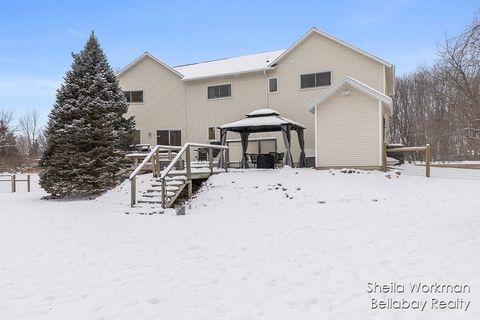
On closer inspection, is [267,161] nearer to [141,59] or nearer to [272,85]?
[272,85]

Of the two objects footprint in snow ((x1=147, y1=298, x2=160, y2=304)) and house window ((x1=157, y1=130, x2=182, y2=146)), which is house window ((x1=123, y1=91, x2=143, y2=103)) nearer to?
house window ((x1=157, y1=130, x2=182, y2=146))

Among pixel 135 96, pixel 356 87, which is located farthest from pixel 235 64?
pixel 356 87

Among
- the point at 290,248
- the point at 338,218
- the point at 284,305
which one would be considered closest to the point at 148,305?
the point at 284,305

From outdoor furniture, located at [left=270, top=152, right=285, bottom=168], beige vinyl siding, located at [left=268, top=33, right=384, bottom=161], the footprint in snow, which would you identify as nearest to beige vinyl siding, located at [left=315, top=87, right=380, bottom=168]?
outdoor furniture, located at [left=270, top=152, right=285, bottom=168]

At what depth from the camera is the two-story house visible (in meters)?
14.5

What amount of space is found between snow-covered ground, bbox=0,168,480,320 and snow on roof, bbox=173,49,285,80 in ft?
37.4

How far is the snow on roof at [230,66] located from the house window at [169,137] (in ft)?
11.7

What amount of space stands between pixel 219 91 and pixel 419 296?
18744 mm

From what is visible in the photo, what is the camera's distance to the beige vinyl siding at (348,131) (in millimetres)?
14242

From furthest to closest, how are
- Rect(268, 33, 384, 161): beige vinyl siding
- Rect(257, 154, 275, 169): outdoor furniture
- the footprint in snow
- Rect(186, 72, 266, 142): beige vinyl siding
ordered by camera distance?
1. Rect(186, 72, 266, 142): beige vinyl siding
2. Rect(268, 33, 384, 161): beige vinyl siding
3. Rect(257, 154, 275, 169): outdoor furniture
4. the footprint in snow

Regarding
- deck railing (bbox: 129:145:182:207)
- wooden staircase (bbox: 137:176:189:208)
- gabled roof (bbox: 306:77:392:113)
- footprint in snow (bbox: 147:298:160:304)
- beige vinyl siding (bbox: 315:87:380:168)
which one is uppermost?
gabled roof (bbox: 306:77:392:113)

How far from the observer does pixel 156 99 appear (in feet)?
75.8

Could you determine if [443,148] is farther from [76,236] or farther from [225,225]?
[76,236]

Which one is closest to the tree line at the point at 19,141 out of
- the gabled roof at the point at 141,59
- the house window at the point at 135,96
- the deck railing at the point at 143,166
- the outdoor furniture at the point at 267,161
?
the house window at the point at 135,96
